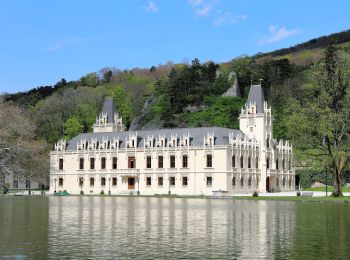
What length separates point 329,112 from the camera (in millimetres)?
64812

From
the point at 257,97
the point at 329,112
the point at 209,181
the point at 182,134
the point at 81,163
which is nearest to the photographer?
the point at 329,112

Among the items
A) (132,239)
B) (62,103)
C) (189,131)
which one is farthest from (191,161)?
(132,239)

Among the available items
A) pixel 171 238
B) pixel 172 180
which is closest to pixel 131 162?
pixel 172 180

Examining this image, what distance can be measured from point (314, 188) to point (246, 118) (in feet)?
51.5

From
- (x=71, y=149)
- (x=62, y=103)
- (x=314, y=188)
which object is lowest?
(x=314, y=188)

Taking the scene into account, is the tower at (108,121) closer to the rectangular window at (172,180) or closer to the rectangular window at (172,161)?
the rectangular window at (172,161)

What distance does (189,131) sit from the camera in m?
98.6

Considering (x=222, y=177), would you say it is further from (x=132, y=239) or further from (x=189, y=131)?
(x=132, y=239)

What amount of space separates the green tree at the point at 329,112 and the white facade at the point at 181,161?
83.0 ft

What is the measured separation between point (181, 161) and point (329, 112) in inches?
1388

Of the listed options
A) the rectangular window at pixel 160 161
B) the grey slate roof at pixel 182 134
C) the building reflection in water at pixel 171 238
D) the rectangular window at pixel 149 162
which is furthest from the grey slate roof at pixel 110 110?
the building reflection in water at pixel 171 238

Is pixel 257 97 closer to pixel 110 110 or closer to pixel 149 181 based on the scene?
pixel 149 181

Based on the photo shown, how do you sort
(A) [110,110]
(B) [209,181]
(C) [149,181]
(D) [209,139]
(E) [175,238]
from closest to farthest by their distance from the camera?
(E) [175,238]
(B) [209,181]
(D) [209,139]
(C) [149,181]
(A) [110,110]

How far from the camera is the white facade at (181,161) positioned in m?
93.9
